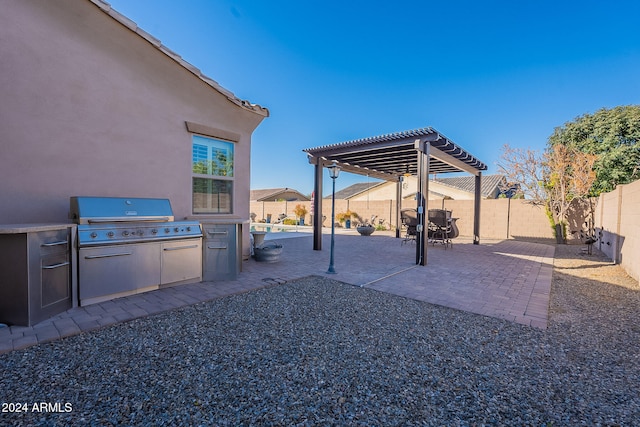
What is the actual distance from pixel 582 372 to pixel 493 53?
38.8 feet

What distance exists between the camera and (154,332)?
113 inches

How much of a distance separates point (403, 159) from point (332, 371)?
872 cm

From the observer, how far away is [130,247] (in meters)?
3.79

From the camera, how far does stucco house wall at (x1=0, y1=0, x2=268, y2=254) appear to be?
3.59m

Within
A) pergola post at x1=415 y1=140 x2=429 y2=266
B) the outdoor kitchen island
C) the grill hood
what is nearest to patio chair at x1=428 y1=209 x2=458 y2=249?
pergola post at x1=415 y1=140 x2=429 y2=266

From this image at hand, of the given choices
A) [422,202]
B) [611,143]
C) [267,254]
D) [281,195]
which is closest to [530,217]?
[611,143]

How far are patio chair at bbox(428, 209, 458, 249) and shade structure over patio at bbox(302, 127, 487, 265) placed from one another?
5.30ft

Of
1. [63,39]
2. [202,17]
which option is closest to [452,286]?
[63,39]

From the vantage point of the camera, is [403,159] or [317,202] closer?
[317,202]

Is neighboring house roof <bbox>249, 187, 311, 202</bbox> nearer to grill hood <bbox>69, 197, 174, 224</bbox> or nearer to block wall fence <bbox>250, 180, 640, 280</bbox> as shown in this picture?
block wall fence <bbox>250, 180, 640, 280</bbox>

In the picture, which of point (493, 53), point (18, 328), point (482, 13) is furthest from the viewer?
point (493, 53)

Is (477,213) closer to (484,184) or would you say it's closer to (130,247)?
(130,247)

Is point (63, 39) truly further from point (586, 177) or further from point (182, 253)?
point (586, 177)

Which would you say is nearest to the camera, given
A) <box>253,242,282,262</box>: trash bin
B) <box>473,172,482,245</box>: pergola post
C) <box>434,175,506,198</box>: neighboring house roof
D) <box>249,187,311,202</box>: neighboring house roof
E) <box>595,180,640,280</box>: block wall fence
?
<box>595,180,640,280</box>: block wall fence
